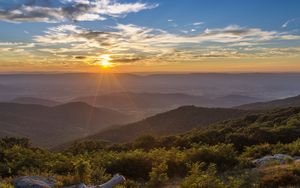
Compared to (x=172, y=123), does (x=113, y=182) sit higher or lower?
higher

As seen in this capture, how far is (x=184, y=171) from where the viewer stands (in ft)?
47.7

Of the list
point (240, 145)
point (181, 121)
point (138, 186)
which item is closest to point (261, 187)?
point (138, 186)

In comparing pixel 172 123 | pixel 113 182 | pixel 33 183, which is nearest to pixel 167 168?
pixel 113 182

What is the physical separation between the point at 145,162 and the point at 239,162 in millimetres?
3788

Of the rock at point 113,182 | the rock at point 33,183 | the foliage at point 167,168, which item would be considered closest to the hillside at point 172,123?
the foliage at point 167,168

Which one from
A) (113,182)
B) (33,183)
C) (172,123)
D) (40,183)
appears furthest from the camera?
(172,123)

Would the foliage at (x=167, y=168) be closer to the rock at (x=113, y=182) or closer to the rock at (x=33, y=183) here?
the rock at (x=33, y=183)

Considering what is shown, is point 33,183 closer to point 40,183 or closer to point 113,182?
point 40,183

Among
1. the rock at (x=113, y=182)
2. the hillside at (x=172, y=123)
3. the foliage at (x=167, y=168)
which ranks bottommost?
the hillside at (x=172, y=123)

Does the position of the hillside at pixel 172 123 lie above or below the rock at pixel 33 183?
below

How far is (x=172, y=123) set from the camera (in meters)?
106

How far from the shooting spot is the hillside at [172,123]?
3697 inches

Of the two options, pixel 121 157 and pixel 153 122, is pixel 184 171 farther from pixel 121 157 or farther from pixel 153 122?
pixel 153 122

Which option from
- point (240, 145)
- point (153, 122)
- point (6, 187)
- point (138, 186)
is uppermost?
point (6, 187)
